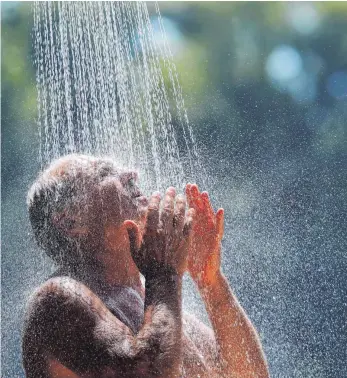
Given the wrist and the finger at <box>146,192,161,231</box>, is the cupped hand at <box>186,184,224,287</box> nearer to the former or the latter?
the wrist

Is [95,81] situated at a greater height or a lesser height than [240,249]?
greater

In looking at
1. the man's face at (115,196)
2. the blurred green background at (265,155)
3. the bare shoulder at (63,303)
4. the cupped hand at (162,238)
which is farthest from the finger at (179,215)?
the blurred green background at (265,155)

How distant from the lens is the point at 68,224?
2.72 meters

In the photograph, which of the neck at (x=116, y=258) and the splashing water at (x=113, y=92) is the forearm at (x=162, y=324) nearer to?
the neck at (x=116, y=258)

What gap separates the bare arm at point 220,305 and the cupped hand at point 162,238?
1.45ft

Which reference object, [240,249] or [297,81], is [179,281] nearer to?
[240,249]

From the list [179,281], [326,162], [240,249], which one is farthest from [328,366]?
[179,281]

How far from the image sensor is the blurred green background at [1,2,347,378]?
686 cm

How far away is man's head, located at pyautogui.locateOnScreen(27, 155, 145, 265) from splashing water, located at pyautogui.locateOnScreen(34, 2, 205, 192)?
109 centimetres

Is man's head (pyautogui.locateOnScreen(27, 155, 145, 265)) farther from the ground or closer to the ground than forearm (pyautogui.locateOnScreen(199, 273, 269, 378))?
farther from the ground

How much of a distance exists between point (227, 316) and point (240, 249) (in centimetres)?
406

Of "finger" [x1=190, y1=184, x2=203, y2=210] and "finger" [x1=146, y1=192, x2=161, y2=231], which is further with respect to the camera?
"finger" [x1=190, y1=184, x2=203, y2=210]

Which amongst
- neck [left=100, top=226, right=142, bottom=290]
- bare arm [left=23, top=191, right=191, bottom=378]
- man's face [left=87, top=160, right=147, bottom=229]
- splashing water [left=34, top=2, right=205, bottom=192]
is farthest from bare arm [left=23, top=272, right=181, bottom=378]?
splashing water [left=34, top=2, right=205, bottom=192]

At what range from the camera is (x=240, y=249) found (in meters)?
6.92
